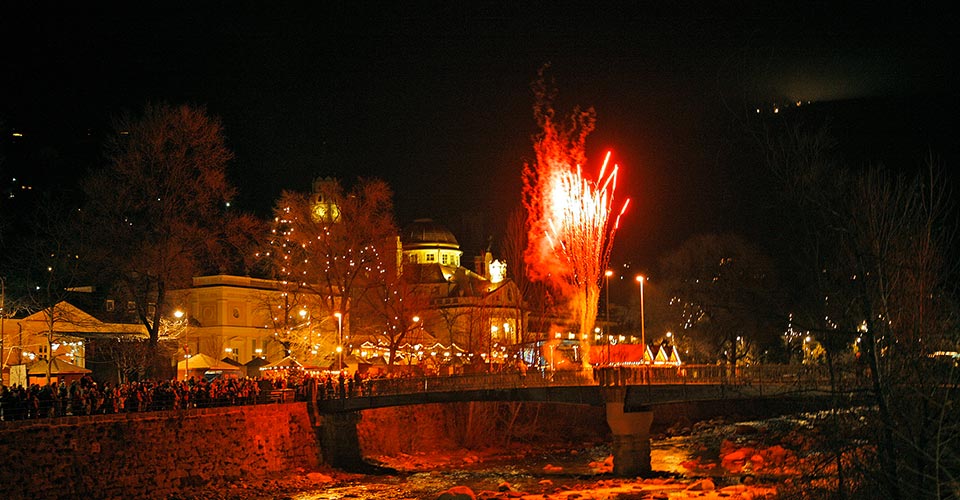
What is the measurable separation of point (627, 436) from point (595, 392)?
7.82ft

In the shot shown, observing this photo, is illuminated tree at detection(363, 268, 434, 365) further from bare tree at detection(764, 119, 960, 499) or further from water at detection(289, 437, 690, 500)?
bare tree at detection(764, 119, 960, 499)

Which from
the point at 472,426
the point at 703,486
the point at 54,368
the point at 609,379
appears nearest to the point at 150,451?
the point at 54,368

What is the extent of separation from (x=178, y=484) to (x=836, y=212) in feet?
98.6

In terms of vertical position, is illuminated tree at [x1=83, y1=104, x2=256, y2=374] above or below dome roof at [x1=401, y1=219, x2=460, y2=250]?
below

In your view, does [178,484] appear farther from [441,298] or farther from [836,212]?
[441,298]

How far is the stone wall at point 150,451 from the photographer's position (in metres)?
34.9

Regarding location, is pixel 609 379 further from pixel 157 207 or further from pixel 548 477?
pixel 157 207

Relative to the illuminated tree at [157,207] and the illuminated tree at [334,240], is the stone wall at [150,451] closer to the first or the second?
the illuminated tree at [157,207]

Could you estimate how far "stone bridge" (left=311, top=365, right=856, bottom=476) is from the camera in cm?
4394

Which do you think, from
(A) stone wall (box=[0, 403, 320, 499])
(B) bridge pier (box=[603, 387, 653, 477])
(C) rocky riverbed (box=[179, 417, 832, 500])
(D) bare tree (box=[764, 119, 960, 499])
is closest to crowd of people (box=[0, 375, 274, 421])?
(A) stone wall (box=[0, 403, 320, 499])

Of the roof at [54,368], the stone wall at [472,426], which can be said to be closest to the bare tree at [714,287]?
the stone wall at [472,426]

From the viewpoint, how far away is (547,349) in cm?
9094

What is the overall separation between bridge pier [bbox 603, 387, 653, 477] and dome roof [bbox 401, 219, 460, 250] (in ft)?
340

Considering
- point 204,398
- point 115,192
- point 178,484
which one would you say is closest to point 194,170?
point 115,192
